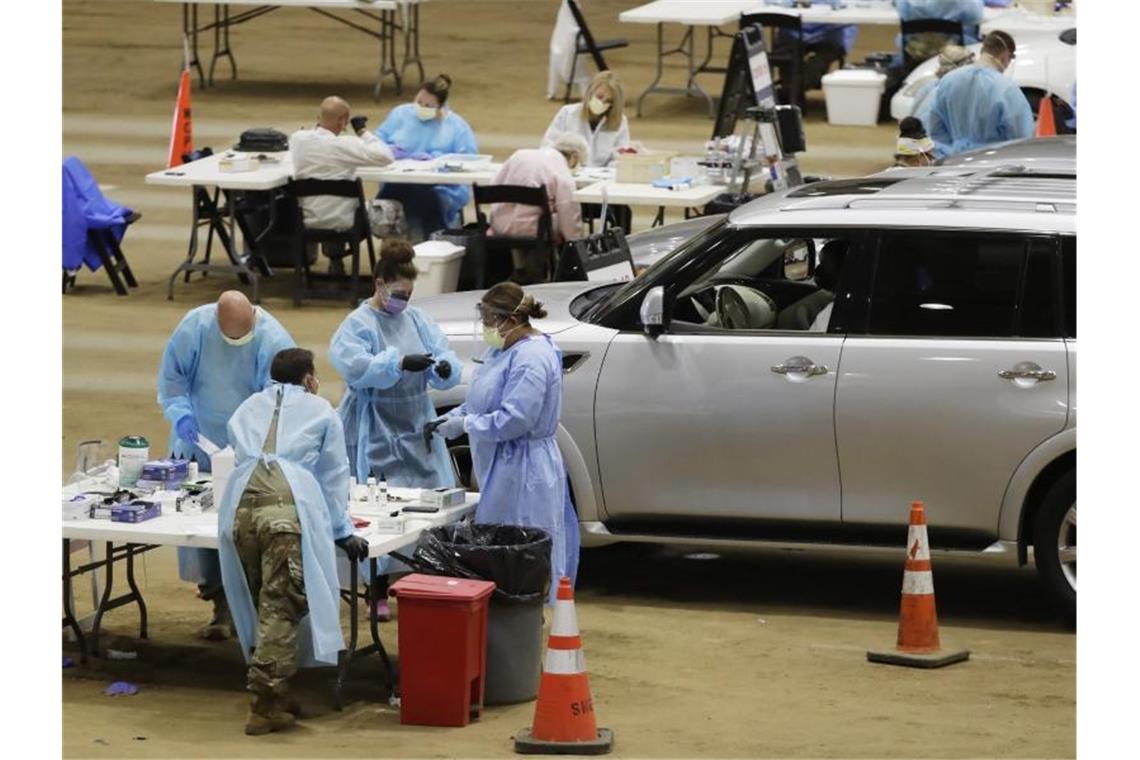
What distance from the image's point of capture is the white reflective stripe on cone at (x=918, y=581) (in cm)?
991

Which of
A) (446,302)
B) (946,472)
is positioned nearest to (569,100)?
(446,302)

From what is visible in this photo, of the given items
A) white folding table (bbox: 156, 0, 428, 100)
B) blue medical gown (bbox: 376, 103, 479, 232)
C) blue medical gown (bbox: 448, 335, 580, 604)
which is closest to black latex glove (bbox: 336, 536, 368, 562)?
blue medical gown (bbox: 448, 335, 580, 604)

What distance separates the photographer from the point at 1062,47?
22469 millimetres

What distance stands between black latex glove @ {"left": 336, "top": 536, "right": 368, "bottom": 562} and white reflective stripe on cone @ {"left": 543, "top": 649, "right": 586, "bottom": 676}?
98 centimetres

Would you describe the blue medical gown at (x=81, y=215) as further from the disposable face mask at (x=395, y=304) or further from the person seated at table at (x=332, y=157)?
the disposable face mask at (x=395, y=304)

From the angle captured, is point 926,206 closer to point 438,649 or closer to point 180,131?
point 438,649

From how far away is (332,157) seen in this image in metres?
17.4

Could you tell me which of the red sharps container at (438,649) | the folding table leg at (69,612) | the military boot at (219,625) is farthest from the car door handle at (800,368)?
the folding table leg at (69,612)

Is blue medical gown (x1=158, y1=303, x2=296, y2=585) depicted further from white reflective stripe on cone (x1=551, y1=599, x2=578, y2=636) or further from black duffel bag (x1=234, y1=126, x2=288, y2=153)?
black duffel bag (x1=234, y1=126, x2=288, y2=153)

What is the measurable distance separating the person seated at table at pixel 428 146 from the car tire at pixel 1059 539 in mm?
8640

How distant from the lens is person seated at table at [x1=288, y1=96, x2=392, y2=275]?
17344 mm

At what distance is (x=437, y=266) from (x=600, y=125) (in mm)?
2393

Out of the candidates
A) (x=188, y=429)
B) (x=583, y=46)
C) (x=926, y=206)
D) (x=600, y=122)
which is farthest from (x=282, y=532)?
(x=583, y=46)

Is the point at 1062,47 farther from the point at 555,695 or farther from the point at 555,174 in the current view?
the point at 555,695
